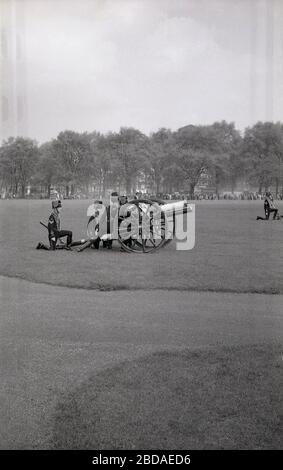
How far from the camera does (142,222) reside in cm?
Answer: 1491

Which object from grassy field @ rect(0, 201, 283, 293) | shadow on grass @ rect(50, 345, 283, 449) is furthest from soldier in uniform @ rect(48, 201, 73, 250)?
shadow on grass @ rect(50, 345, 283, 449)

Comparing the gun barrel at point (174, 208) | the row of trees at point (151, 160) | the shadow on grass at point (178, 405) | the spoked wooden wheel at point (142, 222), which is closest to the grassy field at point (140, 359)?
the shadow on grass at point (178, 405)

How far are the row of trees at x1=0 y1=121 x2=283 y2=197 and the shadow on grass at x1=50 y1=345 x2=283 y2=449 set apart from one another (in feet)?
262

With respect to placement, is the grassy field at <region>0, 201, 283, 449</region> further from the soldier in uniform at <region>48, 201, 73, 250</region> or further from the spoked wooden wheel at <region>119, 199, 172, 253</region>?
the soldier in uniform at <region>48, 201, 73, 250</region>

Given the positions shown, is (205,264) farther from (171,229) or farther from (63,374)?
(63,374)

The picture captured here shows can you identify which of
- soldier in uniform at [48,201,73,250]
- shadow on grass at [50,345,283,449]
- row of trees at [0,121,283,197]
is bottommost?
shadow on grass at [50,345,283,449]

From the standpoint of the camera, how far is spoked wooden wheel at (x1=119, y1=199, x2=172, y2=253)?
1488 cm

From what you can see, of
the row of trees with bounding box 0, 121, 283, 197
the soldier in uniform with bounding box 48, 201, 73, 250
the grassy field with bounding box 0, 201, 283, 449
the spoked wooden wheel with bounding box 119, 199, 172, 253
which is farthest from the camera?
the row of trees with bounding box 0, 121, 283, 197

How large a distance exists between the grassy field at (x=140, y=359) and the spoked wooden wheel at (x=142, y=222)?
10.1ft

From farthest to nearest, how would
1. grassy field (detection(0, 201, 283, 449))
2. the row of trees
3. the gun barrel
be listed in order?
the row of trees < the gun barrel < grassy field (detection(0, 201, 283, 449))

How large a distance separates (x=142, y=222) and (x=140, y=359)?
30.1 ft

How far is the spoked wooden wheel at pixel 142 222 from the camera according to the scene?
48.8ft

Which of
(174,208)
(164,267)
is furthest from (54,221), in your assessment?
(164,267)

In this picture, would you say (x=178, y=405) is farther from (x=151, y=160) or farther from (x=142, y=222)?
(x=151, y=160)
